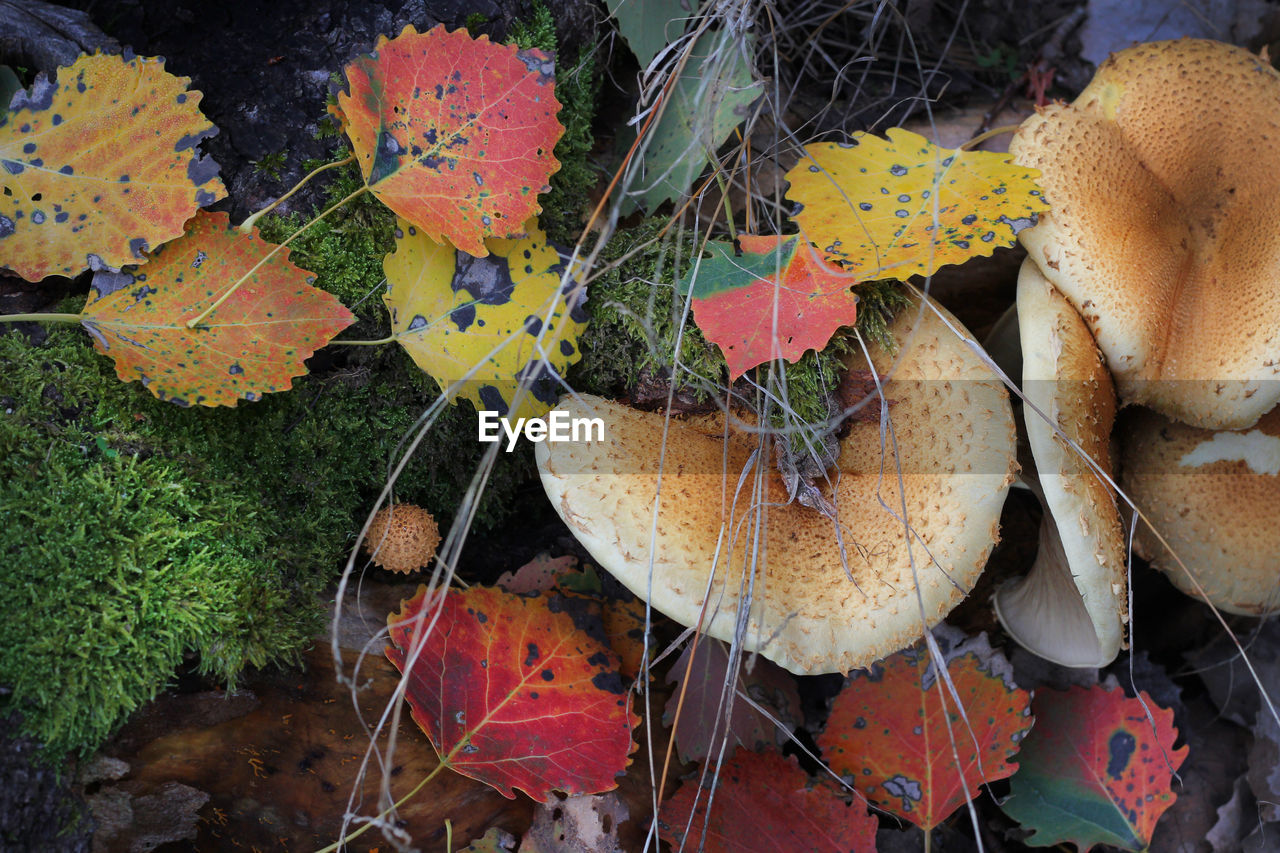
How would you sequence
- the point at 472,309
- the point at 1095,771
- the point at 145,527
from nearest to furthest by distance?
the point at 145,527, the point at 472,309, the point at 1095,771

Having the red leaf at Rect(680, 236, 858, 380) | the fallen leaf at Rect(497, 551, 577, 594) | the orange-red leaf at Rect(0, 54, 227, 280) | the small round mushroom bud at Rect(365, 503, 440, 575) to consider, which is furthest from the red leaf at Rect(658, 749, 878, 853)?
the orange-red leaf at Rect(0, 54, 227, 280)

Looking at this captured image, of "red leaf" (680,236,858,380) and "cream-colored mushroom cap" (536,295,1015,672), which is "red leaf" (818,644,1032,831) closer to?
"cream-colored mushroom cap" (536,295,1015,672)

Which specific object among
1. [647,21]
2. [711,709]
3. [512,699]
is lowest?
[711,709]

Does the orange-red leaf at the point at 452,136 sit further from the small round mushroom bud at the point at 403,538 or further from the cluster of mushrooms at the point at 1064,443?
the small round mushroom bud at the point at 403,538

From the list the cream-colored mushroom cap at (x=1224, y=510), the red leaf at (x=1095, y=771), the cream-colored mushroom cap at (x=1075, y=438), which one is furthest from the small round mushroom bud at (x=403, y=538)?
the cream-colored mushroom cap at (x=1224, y=510)

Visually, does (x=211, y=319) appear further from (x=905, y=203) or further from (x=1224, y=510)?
(x=1224, y=510)

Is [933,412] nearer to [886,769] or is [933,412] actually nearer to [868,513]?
[868,513]

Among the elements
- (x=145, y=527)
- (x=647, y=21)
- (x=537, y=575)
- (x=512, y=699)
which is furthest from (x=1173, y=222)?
(x=145, y=527)
